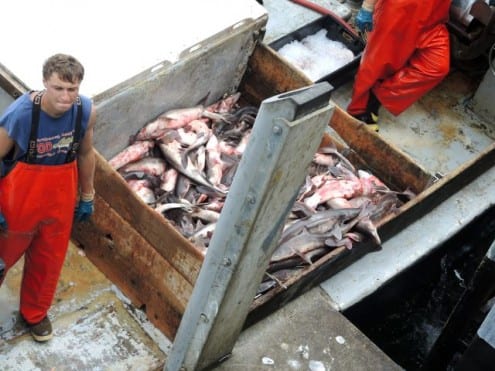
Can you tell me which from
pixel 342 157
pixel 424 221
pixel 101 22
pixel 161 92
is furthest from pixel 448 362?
pixel 101 22

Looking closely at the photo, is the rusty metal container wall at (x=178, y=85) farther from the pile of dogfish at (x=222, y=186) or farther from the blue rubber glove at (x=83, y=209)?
the blue rubber glove at (x=83, y=209)

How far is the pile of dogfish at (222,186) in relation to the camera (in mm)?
6199

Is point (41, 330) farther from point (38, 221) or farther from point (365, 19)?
point (365, 19)

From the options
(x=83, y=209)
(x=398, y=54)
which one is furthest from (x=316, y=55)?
(x=83, y=209)

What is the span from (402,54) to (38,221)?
4263 millimetres

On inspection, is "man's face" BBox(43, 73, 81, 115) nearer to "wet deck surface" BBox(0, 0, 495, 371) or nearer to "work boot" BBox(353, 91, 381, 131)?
"wet deck surface" BBox(0, 0, 495, 371)

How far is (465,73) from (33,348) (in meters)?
5.83

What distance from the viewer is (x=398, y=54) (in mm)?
7918

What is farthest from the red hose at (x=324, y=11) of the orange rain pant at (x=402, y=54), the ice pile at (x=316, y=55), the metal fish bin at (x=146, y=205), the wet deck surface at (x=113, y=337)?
the wet deck surface at (x=113, y=337)

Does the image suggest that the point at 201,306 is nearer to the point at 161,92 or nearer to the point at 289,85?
the point at 161,92

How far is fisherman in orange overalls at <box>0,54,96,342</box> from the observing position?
175 inches

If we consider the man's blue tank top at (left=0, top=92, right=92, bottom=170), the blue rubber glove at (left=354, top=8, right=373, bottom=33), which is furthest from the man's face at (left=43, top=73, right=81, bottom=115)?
the blue rubber glove at (left=354, top=8, right=373, bottom=33)

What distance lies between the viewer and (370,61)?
7.96 meters

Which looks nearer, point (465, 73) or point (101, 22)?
point (101, 22)
